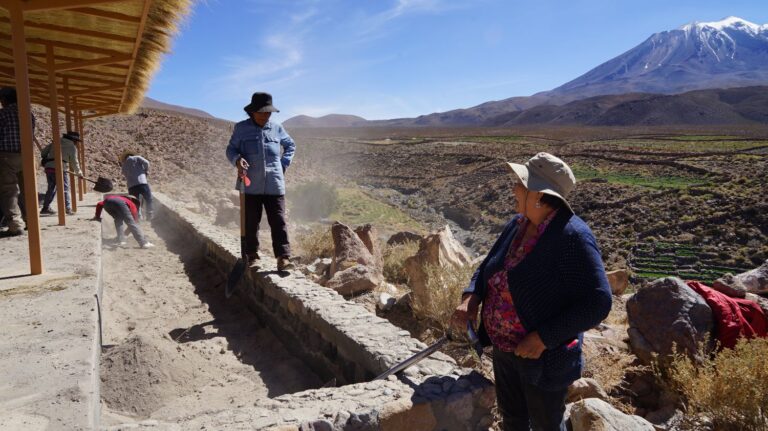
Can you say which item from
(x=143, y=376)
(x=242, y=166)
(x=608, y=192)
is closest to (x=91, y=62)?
(x=242, y=166)

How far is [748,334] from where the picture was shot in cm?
429

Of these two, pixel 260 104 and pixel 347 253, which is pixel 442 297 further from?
pixel 260 104

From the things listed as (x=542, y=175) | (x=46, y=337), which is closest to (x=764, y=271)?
(x=542, y=175)

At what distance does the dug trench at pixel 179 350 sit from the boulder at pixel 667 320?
2648mm

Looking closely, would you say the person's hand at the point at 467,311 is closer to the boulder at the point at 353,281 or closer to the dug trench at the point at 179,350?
the dug trench at the point at 179,350

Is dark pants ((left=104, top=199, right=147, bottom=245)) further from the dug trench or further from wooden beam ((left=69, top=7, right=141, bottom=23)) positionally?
wooden beam ((left=69, top=7, right=141, bottom=23))

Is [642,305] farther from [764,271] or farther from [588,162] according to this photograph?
[588,162]

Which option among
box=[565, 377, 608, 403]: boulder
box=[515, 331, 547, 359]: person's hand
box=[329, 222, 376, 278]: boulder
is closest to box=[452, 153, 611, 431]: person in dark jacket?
box=[515, 331, 547, 359]: person's hand

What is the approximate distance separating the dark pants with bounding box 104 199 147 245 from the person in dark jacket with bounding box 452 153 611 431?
6886mm

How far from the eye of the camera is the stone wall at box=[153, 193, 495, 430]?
2697 millimetres

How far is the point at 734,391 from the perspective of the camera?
11.0 feet

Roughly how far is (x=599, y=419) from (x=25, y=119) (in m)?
4.66

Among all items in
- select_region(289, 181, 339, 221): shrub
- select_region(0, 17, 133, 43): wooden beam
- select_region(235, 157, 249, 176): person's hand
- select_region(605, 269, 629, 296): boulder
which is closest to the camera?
select_region(235, 157, 249, 176): person's hand

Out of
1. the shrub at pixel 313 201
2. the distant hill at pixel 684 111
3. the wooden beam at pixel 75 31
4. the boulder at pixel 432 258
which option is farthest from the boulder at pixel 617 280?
the distant hill at pixel 684 111
